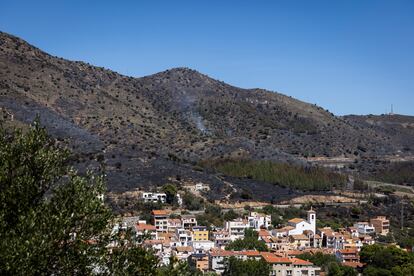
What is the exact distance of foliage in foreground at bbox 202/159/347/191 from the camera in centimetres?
9788

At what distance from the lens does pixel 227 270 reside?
167 ft

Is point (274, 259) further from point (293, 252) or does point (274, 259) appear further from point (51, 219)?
point (51, 219)

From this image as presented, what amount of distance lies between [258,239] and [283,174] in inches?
1364

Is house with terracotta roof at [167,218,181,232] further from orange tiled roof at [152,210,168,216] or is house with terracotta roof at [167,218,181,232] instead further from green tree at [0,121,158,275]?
green tree at [0,121,158,275]

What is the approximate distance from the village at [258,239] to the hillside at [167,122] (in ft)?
41.8

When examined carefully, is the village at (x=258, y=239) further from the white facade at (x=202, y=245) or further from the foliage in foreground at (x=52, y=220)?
the foliage in foreground at (x=52, y=220)

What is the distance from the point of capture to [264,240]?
219 feet

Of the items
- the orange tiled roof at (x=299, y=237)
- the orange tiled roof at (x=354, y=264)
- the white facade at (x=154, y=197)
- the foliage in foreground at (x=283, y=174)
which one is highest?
the foliage in foreground at (x=283, y=174)

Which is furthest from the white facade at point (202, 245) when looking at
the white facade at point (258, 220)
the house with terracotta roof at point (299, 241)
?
the house with terracotta roof at point (299, 241)

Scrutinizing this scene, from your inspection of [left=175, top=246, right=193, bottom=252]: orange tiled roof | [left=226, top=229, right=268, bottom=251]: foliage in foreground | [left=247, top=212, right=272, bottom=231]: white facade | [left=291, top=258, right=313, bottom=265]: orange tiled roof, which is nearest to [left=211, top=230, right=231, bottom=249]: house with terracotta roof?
[left=226, top=229, right=268, bottom=251]: foliage in foreground

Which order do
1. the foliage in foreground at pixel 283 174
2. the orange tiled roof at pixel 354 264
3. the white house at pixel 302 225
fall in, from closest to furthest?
the orange tiled roof at pixel 354 264
the white house at pixel 302 225
the foliage in foreground at pixel 283 174

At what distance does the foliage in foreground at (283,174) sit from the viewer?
9788 cm

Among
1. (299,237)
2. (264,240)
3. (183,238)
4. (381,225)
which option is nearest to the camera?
(183,238)

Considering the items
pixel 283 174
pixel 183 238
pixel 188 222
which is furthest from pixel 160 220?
pixel 283 174
